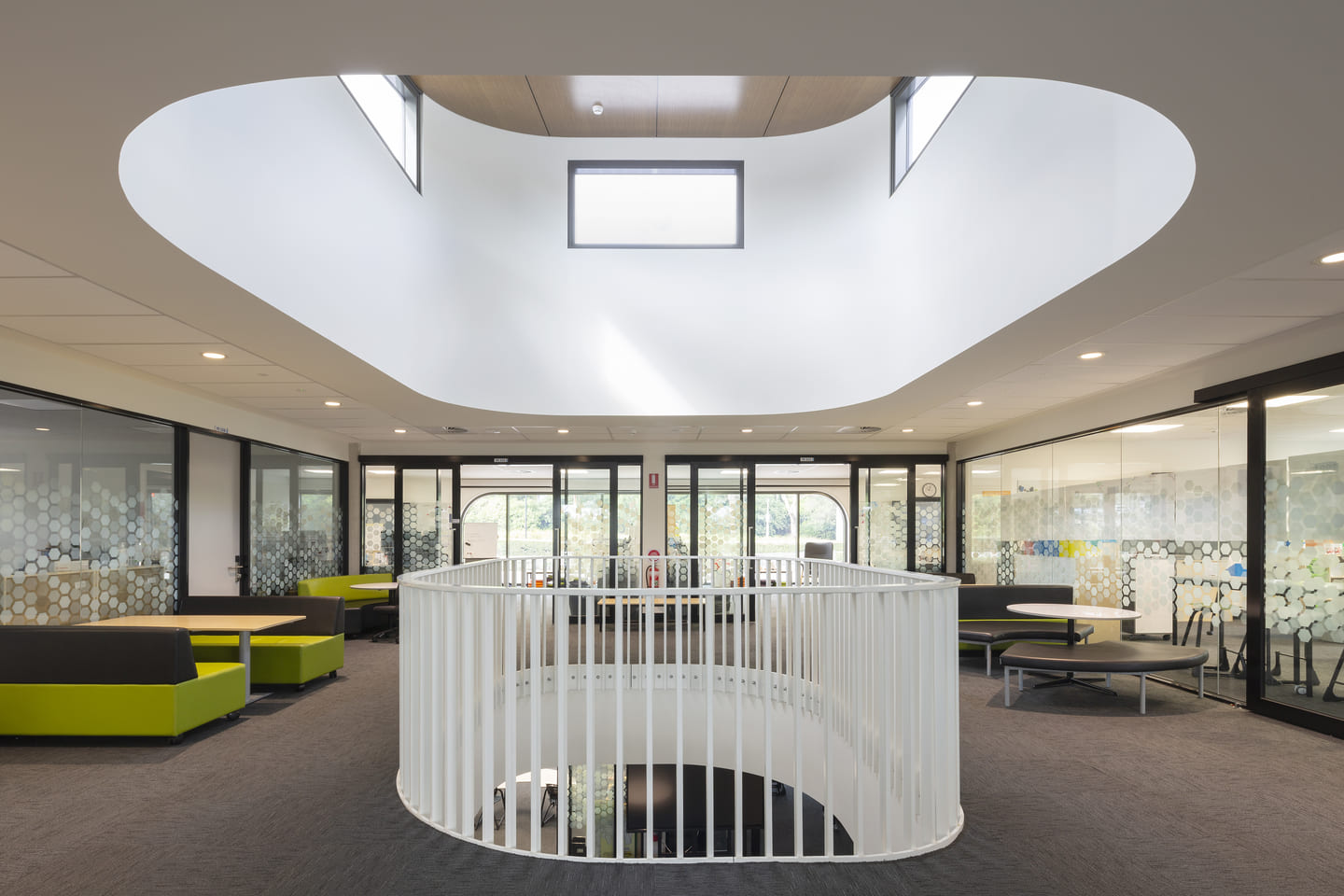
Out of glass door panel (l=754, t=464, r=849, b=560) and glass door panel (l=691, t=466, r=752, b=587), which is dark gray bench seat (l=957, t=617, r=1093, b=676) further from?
glass door panel (l=691, t=466, r=752, b=587)

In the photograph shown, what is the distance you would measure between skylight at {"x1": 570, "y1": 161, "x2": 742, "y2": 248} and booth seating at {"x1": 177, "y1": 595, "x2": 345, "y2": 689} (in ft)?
16.4

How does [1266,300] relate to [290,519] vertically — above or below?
above

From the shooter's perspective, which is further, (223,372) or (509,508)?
(509,508)

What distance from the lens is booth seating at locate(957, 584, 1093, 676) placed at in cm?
866

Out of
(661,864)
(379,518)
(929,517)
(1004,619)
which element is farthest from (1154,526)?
(379,518)

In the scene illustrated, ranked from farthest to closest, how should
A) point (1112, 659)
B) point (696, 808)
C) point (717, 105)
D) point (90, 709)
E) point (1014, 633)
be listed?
point (717, 105) → point (1014, 633) → point (696, 808) → point (1112, 659) → point (90, 709)

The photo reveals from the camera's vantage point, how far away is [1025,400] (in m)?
9.10

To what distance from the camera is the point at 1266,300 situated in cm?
516

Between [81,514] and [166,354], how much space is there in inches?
65.2

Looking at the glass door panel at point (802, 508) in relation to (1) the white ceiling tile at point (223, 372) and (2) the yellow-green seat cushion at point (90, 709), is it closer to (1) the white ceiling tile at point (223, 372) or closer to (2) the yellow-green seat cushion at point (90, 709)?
(1) the white ceiling tile at point (223, 372)

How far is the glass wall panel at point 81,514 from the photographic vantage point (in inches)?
253

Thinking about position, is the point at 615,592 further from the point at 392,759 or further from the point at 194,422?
the point at 194,422

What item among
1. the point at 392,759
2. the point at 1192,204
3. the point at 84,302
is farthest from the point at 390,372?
the point at 1192,204

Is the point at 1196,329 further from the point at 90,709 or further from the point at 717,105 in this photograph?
the point at 90,709
